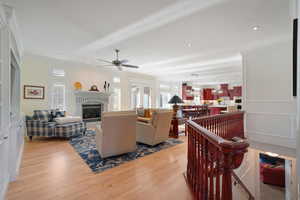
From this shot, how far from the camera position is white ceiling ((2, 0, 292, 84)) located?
246 cm

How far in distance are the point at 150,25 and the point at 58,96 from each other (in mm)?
4636

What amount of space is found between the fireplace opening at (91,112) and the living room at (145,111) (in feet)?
1.11

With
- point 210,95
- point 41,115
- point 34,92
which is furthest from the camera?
point 210,95

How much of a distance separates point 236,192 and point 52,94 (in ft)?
20.3

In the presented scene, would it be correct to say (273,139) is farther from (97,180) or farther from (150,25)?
(97,180)

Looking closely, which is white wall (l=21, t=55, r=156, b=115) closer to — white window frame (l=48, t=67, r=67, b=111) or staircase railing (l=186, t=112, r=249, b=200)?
white window frame (l=48, t=67, r=67, b=111)

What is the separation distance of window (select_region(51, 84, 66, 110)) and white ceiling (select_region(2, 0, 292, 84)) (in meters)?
1.32

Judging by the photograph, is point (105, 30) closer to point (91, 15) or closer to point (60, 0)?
point (91, 15)

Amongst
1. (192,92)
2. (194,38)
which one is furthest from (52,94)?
(192,92)

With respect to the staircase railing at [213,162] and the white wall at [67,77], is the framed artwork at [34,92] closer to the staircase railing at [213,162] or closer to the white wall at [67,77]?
the white wall at [67,77]

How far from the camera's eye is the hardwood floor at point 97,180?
74.2 inches

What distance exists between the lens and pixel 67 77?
587cm

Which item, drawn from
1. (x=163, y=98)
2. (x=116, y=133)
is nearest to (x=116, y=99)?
(x=163, y=98)

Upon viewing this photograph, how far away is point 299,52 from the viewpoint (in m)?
0.81
